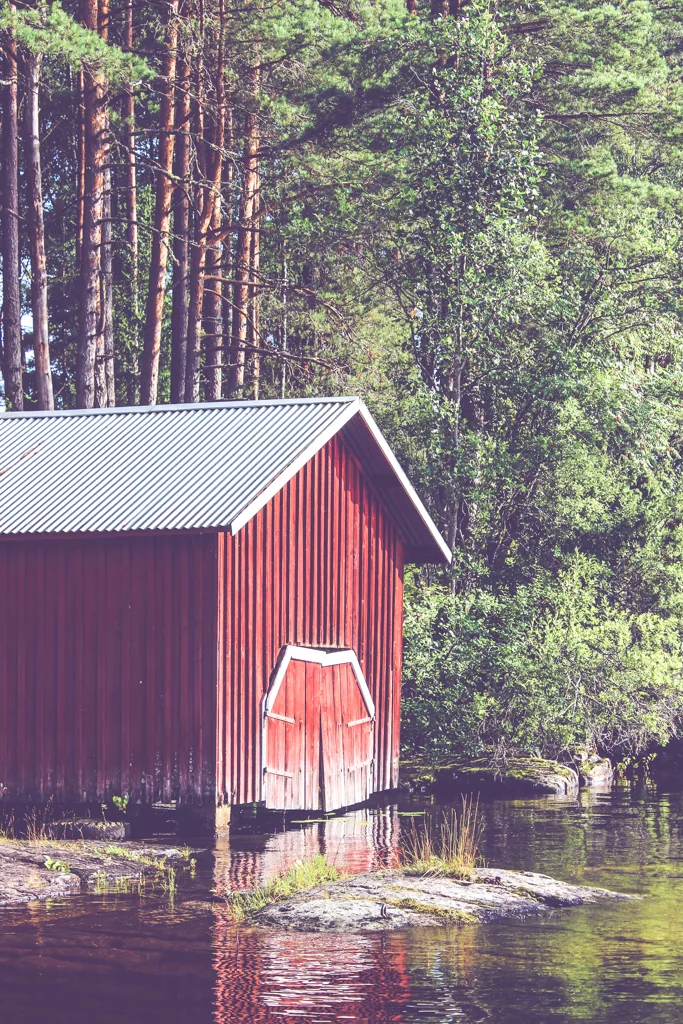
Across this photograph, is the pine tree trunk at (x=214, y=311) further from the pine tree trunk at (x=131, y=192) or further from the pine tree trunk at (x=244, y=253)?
the pine tree trunk at (x=131, y=192)

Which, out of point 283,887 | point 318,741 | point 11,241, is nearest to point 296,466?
A: point 318,741

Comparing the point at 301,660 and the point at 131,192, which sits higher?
the point at 131,192

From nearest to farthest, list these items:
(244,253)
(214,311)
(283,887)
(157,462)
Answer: (283,887), (157,462), (214,311), (244,253)

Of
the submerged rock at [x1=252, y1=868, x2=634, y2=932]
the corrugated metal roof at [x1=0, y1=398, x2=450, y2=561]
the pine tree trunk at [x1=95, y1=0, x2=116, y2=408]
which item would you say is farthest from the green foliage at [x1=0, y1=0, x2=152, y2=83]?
the submerged rock at [x1=252, y1=868, x2=634, y2=932]

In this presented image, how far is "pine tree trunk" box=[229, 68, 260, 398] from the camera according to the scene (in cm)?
3569

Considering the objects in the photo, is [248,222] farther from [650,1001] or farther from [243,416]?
[650,1001]

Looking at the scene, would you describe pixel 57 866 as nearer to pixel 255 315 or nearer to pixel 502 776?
pixel 502 776

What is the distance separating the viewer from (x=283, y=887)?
1642 cm

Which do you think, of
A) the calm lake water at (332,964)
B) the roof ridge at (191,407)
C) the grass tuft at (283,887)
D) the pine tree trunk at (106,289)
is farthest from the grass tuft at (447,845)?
the pine tree trunk at (106,289)

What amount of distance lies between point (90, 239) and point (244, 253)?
629 cm

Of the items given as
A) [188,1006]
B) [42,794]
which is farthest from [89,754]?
[188,1006]

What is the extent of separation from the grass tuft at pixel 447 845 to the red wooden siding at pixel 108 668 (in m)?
2.85

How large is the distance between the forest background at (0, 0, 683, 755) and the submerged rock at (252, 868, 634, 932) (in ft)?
39.6

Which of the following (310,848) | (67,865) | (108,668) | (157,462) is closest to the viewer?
(67,865)
